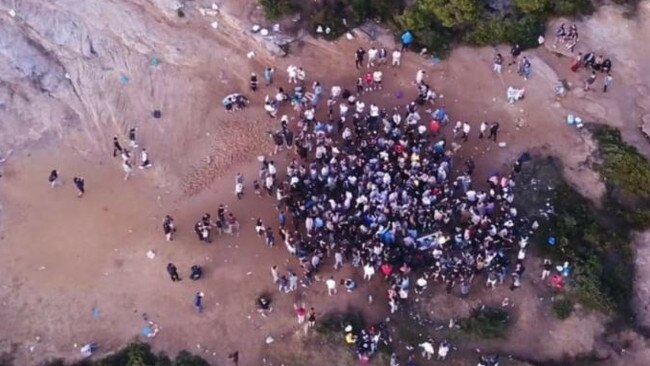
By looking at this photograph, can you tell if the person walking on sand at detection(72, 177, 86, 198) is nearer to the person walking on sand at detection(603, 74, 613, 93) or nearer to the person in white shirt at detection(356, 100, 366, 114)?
the person in white shirt at detection(356, 100, 366, 114)

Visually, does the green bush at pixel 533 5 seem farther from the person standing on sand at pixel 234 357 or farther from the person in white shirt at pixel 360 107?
the person standing on sand at pixel 234 357

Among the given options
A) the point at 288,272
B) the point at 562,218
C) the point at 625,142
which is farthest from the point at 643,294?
the point at 288,272

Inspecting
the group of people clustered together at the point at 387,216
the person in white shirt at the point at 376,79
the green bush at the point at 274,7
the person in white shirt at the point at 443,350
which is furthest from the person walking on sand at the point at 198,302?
the green bush at the point at 274,7

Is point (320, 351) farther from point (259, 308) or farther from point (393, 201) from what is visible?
point (393, 201)

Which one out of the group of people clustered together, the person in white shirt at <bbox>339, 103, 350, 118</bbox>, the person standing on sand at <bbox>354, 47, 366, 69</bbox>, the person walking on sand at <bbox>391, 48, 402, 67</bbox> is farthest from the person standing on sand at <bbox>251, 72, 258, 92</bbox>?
the person walking on sand at <bbox>391, 48, 402, 67</bbox>

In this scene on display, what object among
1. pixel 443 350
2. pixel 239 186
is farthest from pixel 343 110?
pixel 443 350

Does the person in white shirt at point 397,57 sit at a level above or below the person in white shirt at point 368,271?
above
